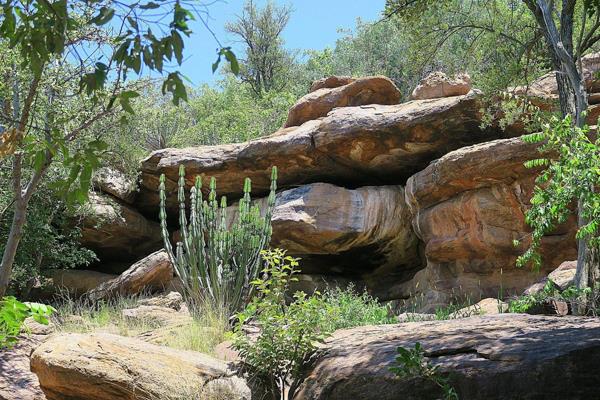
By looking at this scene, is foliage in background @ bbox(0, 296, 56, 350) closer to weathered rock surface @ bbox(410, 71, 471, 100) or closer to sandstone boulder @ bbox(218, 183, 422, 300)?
sandstone boulder @ bbox(218, 183, 422, 300)

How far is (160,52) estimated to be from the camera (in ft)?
7.73

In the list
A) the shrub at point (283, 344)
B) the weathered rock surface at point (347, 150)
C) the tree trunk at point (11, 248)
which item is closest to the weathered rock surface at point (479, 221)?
the weathered rock surface at point (347, 150)

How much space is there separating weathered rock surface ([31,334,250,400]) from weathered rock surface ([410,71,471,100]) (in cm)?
880

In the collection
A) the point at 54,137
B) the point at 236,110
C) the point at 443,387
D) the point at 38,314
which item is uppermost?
the point at 236,110

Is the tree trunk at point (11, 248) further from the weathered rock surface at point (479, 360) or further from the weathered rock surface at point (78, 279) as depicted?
the weathered rock surface at point (78, 279)

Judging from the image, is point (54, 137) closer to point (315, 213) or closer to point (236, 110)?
point (315, 213)

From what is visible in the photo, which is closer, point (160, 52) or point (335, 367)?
point (160, 52)

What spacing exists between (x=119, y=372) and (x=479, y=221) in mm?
7400

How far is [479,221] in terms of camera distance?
11.9 m

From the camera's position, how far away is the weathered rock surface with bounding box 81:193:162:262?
15.1 metres

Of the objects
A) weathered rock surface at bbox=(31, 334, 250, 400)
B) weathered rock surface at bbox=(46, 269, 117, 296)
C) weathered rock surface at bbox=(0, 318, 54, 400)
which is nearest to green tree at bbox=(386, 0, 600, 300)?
weathered rock surface at bbox=(31, 334, 250, 400)

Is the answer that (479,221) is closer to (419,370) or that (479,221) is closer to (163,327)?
(163,327)

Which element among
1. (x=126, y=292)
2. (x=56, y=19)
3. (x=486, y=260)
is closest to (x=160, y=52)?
(x=56, y=19)

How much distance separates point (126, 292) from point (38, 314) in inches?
307
